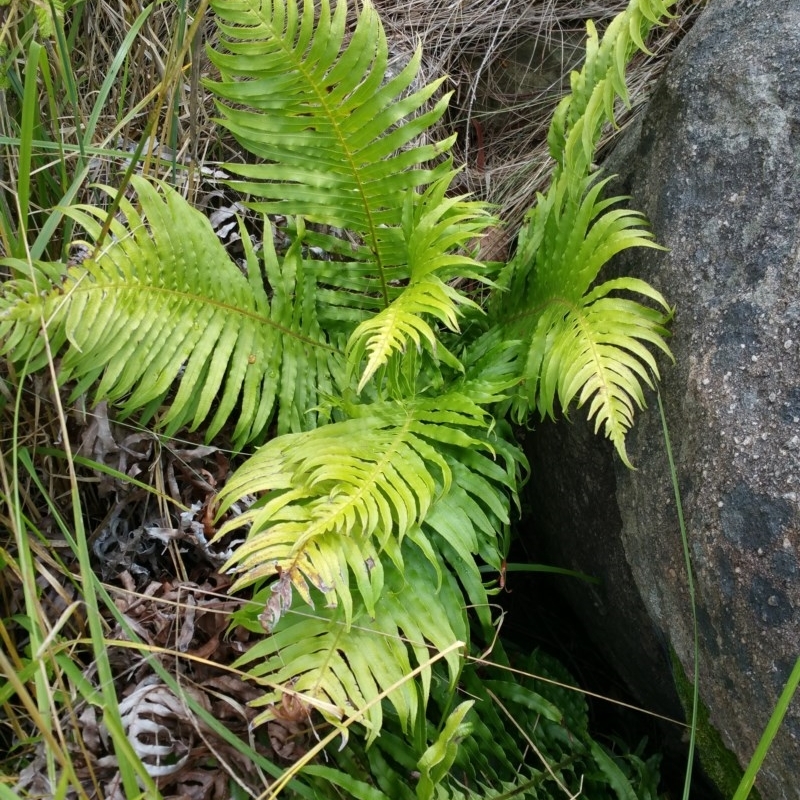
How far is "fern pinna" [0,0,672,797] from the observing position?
1524 mm

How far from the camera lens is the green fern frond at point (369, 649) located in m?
1.45

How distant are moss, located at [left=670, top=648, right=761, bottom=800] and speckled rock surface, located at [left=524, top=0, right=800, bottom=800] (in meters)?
0.03

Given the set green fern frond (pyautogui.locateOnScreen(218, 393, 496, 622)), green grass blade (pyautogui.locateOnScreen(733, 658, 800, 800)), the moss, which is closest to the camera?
green grass blade (pyautogui.locateOnScreen(733, 658, 800, 800))

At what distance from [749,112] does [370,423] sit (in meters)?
1.07

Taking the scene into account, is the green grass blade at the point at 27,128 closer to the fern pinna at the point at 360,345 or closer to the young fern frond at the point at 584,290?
the fern pinna at the point at 360,345

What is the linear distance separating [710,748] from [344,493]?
98cm

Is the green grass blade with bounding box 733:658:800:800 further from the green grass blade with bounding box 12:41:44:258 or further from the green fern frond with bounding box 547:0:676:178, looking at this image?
the green grass blade with bounding box 12:41:44:258

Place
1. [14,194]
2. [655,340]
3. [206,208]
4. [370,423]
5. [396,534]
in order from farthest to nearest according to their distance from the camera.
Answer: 1. [206,208]
2. [14,194]
3. [370,423]
4. [396,534]
5. [655,340]

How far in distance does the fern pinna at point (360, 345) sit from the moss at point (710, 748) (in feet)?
0.79

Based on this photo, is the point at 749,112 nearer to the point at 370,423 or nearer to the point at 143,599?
the point at 370,423

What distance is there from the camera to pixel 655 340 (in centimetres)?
158

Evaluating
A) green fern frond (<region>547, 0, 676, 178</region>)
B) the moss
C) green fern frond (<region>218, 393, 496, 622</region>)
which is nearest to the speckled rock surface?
the moss

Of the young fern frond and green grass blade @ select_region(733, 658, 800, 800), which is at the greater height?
the young fern frond

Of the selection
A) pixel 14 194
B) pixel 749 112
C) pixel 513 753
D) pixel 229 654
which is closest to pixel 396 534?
pixel 229 654
